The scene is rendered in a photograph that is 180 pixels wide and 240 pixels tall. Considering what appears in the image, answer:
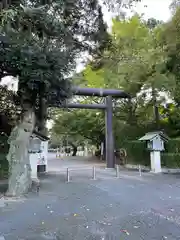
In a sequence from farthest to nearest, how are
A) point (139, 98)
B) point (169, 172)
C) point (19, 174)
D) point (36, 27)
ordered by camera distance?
point (139, 98), point (169, 172), point (19, 174), point (36, 27)

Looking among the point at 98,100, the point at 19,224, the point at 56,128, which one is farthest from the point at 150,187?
the point at 56,128

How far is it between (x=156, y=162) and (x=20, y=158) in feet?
24.6

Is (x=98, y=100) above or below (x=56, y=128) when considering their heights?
above

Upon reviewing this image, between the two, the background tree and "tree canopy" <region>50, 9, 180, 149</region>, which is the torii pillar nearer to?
"tree canopy" <region>50, 9, 180, 149</region>

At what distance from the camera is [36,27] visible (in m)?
5.48

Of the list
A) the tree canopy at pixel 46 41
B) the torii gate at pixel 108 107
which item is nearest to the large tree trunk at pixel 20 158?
the tree canopy at pixel 46 41

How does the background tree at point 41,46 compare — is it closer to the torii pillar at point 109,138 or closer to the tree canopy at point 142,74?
the tree canopy at point 142,74

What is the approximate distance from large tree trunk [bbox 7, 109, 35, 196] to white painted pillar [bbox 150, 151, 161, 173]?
712cm

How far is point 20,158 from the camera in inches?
249

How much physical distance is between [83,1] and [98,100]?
1082cm

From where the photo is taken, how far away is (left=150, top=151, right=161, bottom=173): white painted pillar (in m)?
11.2

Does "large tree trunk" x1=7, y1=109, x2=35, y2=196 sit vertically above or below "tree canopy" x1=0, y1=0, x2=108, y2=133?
below

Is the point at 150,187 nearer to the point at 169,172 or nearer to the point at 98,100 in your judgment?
the point at 169,172

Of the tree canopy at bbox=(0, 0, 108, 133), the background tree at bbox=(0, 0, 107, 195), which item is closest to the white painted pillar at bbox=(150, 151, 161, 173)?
the background tree at bbox=(0, 0, 107, 195)
